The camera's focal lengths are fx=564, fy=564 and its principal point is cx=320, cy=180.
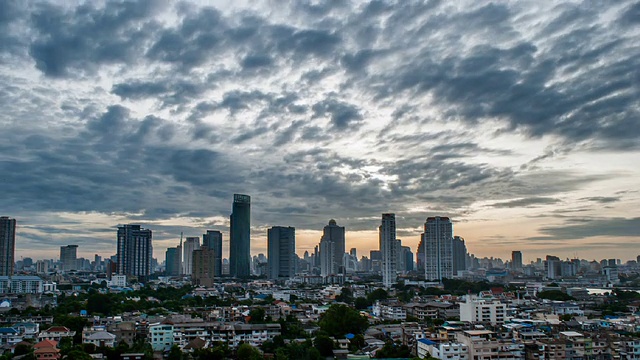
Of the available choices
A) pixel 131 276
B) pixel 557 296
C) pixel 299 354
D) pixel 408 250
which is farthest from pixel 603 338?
pixel 408 250

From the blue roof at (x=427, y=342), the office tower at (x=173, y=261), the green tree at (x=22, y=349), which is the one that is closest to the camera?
the blue roof at (x=427, y=342)

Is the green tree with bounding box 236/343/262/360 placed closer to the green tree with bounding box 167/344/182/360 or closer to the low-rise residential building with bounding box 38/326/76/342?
the green tree with bounding box 167/344/182/360

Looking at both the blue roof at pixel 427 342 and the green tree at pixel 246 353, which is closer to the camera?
the green tree at pixel 246 353

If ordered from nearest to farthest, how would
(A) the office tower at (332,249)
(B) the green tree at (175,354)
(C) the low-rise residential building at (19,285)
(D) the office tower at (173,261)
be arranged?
(B) the green tree at (175,354) → (C) the low-rise residential building at (19,285) → (A) the office tower at (332,249) → (D) the office tower at (173,261)

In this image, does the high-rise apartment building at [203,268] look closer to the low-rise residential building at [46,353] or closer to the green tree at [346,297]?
the green tree at [346,297]

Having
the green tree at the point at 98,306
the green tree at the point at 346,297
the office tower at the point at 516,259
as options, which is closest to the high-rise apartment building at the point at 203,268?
the green tree at the point at 346,297

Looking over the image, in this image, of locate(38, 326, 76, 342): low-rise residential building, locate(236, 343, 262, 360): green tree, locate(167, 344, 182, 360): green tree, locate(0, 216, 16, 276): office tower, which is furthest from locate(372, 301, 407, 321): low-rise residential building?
locate(0, 216, 16, 276): office tower

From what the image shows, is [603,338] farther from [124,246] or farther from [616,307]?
[124,246]
